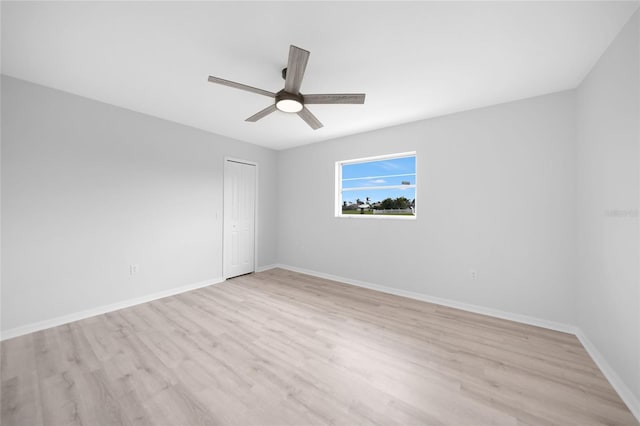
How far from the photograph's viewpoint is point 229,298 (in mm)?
3404

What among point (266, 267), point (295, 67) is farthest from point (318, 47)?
point (266, 267)

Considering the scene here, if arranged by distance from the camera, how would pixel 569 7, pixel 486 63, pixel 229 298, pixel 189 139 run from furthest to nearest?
pixel 189 139, pixel 229 298, pixel 486 63, pixel 569 7

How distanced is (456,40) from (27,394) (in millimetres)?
4081

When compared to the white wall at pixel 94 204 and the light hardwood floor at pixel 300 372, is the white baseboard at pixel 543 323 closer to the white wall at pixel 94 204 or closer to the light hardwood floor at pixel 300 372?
the light hardwood floor at pixel 300 372

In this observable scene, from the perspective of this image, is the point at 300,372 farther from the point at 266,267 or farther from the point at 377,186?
the point at 266,267

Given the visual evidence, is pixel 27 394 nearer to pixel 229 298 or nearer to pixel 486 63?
A: pixel 229 298

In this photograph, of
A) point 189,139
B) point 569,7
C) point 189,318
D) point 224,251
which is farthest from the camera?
point 224,251

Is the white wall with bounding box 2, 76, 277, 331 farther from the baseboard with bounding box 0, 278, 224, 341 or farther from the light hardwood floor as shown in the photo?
the light hardwood floor

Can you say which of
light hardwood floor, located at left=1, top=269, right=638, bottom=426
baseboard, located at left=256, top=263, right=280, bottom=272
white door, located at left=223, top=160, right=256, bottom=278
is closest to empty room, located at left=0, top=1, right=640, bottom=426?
light hardwood floor, located at left=1, top=269, right=638, bottom=426

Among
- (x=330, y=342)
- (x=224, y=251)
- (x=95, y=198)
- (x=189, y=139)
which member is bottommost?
(x=330, y=342)

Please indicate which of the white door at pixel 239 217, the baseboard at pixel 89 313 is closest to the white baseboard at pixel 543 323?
the white door at pixel 239 217

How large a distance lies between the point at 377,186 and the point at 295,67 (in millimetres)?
2701

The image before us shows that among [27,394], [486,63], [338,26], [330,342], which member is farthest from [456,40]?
[27,394]

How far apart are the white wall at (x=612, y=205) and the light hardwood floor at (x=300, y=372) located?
35cm
